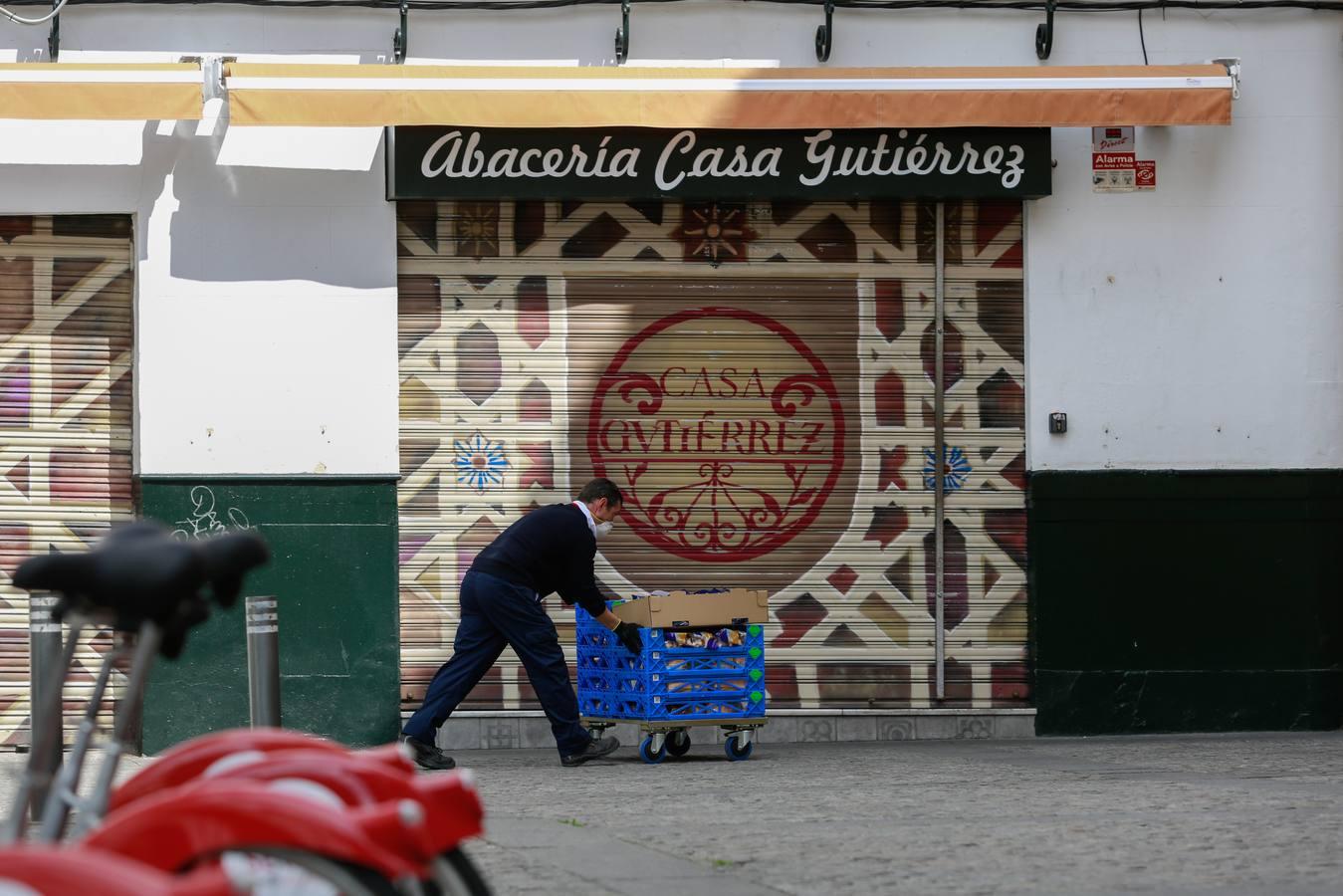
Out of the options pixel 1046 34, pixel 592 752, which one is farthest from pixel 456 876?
pixel 1046 34

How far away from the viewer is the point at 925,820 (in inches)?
293

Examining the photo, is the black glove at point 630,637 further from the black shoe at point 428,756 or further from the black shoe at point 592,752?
the black shoe at point 428,756

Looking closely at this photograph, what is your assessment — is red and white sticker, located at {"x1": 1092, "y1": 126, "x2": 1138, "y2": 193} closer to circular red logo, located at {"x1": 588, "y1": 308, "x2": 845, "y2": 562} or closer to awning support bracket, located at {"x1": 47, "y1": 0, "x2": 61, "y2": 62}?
circular red logo, located at {"x1": 588, "y1": 308, "x2": 845, "y2": 562}

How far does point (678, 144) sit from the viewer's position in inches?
456

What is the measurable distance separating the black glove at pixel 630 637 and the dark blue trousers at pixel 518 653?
0.34 metres

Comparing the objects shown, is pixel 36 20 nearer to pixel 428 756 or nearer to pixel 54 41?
pixel 54 41

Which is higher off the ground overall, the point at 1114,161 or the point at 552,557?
the point at 1114,161

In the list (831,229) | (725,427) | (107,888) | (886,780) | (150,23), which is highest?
(150,23)

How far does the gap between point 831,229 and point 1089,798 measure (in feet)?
15.8

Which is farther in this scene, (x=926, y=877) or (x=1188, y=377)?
(x=1188, y=377)

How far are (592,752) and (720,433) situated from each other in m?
2.50

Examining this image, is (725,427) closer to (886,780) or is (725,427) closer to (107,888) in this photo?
(886,780)

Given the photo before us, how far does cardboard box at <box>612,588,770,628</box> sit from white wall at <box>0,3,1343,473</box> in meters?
2.11

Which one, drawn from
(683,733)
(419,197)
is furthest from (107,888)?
(419,197)
